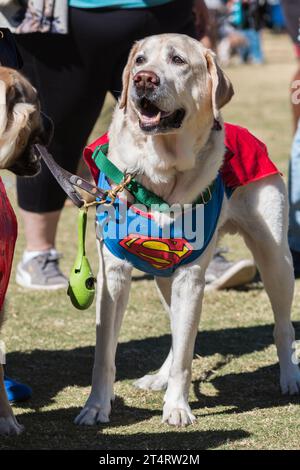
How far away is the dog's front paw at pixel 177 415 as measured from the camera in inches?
142

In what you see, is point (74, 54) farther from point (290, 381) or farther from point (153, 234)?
point (290, 381)

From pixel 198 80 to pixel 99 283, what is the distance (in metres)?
0.91

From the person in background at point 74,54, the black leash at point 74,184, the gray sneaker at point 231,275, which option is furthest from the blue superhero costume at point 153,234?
the gray sneaker at point 231,275

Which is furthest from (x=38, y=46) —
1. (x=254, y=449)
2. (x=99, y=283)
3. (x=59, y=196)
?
(x=254, y=449)

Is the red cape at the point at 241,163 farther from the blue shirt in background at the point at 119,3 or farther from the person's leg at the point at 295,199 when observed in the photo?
the person's leg at the point at 295,199

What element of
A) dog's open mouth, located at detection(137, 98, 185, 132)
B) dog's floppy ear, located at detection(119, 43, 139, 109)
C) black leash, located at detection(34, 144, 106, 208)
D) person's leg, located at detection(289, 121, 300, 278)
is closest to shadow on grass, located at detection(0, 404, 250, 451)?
black leash, located at detection(34, 144, 106, 208)

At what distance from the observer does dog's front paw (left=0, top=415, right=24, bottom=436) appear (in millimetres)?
3473

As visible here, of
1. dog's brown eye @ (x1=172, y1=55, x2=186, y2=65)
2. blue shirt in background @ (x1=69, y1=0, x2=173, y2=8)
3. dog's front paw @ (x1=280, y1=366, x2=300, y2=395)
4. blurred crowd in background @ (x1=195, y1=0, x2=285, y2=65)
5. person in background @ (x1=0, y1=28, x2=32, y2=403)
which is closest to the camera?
person in background @ (x1=0, y1=28, x2=32, y2=403)

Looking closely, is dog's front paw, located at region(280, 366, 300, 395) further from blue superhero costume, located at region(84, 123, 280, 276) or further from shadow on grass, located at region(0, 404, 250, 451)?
blue superhero costume, located at region(84, 123, 280, 276)

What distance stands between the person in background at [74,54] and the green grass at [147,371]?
458 millimetres

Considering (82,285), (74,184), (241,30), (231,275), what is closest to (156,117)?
(74,184)

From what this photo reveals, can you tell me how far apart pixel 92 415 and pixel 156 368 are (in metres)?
0.82

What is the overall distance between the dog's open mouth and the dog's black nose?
49mm
